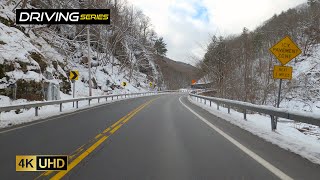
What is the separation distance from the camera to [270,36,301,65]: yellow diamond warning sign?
13.9 meters

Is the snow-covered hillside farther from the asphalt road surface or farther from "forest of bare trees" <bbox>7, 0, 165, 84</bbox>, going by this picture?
the asphalt road surface

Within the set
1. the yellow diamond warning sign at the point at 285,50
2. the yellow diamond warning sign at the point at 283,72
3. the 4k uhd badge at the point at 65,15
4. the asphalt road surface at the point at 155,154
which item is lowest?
the asphalt road surface at the point at 155,154

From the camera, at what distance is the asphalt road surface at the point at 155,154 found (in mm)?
6000

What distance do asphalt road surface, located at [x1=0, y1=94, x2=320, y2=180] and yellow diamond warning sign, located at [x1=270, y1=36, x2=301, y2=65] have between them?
12.9ft

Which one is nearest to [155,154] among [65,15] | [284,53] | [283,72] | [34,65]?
[283,72]

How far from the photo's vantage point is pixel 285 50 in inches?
551

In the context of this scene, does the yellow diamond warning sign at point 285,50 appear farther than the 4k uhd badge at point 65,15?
No

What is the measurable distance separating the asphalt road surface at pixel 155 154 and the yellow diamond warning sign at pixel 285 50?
3945 mm

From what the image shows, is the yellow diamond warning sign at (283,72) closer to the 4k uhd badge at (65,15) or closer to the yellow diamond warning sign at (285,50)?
the yellow diamond warning sign at (285,50)

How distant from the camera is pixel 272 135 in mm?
10438

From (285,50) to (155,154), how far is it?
857cm

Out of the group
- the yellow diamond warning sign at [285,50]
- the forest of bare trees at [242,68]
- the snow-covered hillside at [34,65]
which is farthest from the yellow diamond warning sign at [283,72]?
the snow-covered hillside at [34,65]

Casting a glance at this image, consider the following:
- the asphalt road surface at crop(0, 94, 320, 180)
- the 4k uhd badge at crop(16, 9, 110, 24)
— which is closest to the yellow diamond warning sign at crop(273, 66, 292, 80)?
the asphalt road surface at crop(0, 94, 320, 180)

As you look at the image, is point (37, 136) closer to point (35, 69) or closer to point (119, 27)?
point (35, 69)
